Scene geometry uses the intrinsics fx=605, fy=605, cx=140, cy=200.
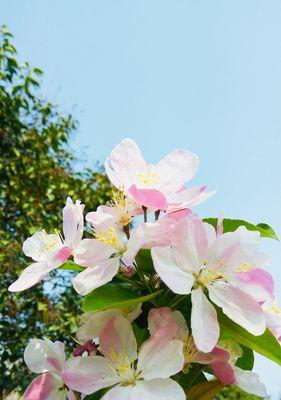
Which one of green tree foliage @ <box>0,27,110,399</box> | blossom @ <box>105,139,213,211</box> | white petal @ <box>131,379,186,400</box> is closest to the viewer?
white petal @ <box>131,379,186,400</box>

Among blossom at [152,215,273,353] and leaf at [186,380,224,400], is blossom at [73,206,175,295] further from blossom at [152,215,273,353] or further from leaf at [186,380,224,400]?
leaf at [186,380,224,400]

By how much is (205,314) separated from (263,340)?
0.11 m

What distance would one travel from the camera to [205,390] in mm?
819

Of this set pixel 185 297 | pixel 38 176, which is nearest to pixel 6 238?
pixel 38 176

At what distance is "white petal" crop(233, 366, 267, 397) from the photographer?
2.70 feet

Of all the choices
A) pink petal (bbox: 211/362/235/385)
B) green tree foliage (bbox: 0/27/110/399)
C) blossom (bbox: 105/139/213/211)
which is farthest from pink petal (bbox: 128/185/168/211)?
green tree foliage (bbox: 0/27/110/399)

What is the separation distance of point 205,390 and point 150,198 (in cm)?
27

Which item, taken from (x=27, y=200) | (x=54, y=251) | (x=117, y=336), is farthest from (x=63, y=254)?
(x=27, y=200)

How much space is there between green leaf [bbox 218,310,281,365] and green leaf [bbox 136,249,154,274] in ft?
0.37

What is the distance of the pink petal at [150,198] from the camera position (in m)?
0.79

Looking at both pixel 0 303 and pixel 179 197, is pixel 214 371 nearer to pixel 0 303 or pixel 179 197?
pixel 179 197

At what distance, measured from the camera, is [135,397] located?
70cm

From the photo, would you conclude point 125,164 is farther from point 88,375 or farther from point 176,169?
point 88,375

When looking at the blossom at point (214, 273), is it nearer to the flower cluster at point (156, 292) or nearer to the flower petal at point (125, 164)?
the flower cluster at point (156, 292)
